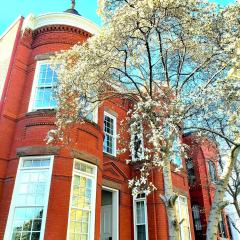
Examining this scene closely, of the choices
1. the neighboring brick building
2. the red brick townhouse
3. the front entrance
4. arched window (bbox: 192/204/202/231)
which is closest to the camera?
the red brick townhouse

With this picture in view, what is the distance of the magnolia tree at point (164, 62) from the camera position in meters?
8.22

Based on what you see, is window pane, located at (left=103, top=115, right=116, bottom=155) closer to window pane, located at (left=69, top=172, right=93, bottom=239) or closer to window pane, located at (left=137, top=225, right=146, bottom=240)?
window pane, located at (left=137, top=225, right=146, bottom=240)

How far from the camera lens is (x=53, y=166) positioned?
961 centimetres

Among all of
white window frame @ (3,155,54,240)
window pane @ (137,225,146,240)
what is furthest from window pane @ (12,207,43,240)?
window pane @ (137,225,146,240)

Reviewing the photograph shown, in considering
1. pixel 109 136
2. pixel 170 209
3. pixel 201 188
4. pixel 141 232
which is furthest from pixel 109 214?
pixel 201 188

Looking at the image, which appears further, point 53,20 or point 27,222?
point 53,20

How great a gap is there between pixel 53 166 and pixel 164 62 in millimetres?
5015

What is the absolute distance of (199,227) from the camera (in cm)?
1831

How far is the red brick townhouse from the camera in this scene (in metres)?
9.09

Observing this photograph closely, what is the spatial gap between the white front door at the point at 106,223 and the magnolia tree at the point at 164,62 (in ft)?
15.5

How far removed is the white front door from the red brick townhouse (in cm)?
4

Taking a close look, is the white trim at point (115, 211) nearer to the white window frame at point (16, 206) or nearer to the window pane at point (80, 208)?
the window pane at point (80, 208)

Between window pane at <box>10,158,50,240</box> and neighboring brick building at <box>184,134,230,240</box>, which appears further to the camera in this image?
neighboring brick building at <box>184,134,230,240</box>

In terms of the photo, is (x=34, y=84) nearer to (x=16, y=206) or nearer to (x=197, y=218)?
(x=16, y=206)
